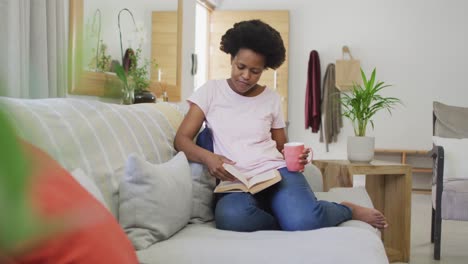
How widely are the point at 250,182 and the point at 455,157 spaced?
2048mm

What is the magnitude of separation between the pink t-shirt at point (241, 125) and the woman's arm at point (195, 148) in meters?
0.05

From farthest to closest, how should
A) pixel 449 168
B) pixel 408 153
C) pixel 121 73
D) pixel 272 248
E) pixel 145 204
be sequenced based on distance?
pixel 408 153 → pixel 449 168 → pixel 121 73 → pixel 145 204 → pixel 272 248

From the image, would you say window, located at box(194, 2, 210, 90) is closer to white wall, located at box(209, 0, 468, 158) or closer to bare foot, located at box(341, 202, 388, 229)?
white wall, located at box(209, 0, 468, 158)

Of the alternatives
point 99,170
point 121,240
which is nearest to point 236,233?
point 99,170

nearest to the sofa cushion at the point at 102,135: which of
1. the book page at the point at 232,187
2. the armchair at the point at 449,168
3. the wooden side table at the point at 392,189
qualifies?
the book page at the point at 232,187

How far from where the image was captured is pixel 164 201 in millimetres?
1667

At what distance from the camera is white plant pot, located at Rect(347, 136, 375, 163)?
3.16m

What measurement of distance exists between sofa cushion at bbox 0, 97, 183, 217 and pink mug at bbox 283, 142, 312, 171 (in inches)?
18.7

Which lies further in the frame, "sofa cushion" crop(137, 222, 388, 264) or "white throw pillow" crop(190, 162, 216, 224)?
"white throw pillow" crop(190, 162, 216, 224)

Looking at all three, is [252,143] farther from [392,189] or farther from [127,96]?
[392,189]

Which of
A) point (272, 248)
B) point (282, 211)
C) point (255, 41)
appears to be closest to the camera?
point (272, 248)

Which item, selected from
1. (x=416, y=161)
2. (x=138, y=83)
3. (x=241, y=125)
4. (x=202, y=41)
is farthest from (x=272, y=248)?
(x=416, y=161)

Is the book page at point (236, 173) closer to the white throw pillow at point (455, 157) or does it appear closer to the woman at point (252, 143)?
the woman at point (252, 143)

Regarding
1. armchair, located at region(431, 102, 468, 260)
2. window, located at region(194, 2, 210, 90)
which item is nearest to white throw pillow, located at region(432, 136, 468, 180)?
armchair, located at region(431, 102, 468, 260)
